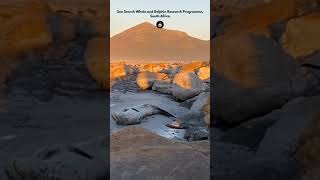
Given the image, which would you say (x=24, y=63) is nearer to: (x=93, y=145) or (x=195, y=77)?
(x=93, y=145)

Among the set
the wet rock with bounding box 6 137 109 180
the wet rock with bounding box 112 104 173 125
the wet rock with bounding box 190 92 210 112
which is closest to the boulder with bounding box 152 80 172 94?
the wet rock with bounding box 190 92 210 112

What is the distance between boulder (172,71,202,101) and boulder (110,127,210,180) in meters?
2.24

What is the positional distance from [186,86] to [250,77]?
242 cm

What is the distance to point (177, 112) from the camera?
3111 mm

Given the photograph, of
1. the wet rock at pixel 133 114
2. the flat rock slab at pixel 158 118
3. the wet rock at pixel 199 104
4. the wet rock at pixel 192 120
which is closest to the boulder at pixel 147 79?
the flat rock slab at pixel 158 118

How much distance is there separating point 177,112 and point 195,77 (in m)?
1.10

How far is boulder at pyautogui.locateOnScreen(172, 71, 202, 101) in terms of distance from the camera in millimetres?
3830

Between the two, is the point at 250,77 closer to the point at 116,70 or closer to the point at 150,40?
the point at 150,40

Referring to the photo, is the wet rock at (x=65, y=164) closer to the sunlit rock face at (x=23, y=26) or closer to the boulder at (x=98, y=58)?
the boulder at (x=98, y=58)

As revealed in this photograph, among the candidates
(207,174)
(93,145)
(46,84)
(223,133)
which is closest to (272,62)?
(223,133)

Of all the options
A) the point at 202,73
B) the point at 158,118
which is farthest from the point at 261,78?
the point at 202,73

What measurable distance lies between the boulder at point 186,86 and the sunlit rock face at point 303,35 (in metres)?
2.27

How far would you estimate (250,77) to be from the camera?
156 cm

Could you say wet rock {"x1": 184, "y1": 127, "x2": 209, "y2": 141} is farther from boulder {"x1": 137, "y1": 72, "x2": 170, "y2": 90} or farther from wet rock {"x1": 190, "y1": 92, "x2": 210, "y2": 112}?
boulder {"x1": 137, "y1": 72, "x2": 170, "y2": 90}
